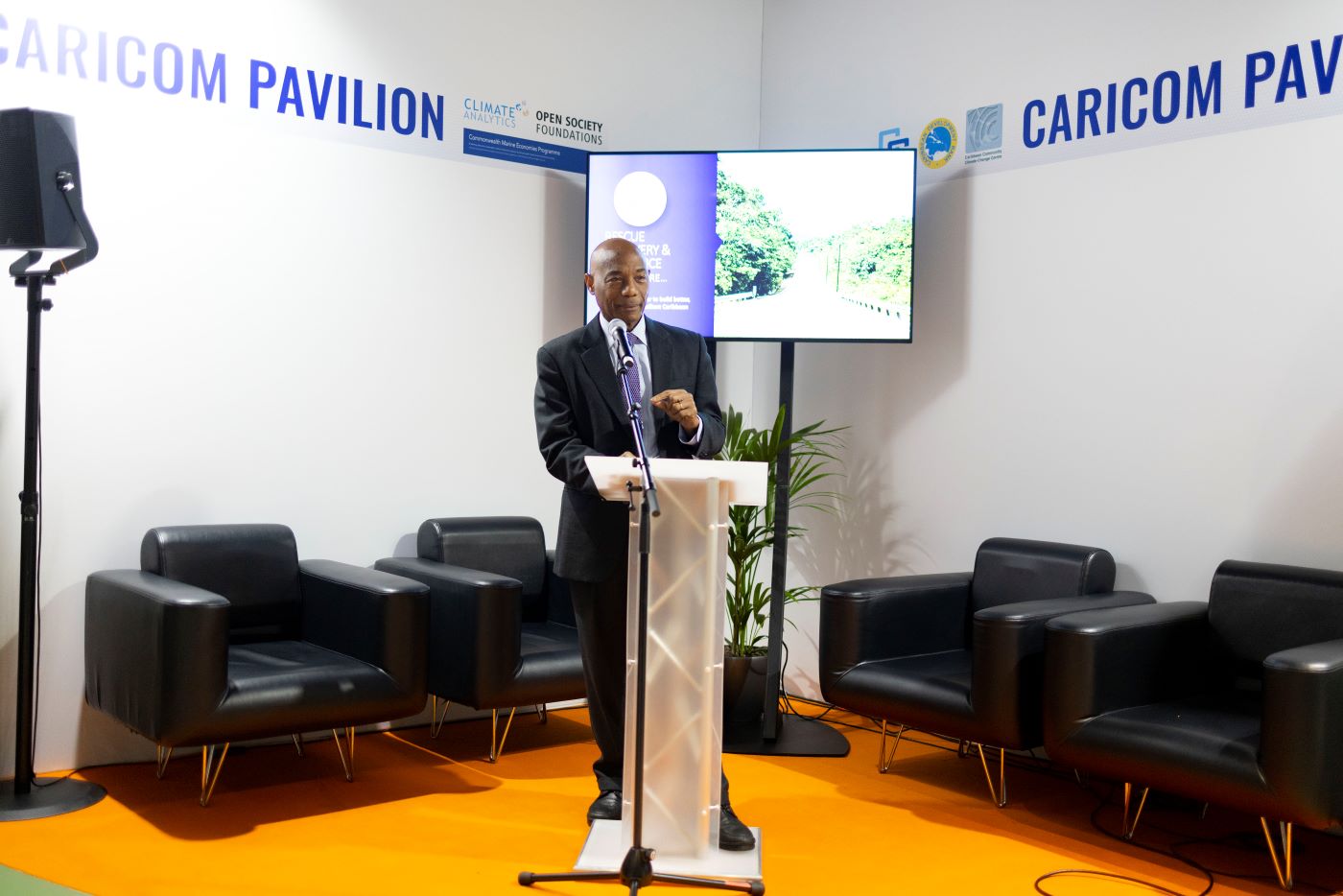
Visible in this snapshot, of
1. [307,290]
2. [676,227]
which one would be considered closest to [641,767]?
[307,290]

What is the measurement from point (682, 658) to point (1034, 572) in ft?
6.56

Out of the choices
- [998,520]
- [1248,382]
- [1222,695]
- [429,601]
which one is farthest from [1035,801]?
[429,601]

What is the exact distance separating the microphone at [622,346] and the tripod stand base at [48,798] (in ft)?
8.06

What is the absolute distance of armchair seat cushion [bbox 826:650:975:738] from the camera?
4.14 metres

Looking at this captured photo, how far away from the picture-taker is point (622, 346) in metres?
2.89

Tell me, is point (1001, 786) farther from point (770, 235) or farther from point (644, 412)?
point (770, 235)

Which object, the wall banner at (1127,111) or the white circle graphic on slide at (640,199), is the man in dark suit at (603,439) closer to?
the white circle graphic on slide at (640,199)

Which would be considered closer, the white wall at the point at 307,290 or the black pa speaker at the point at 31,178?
the black pa speaker at the point at 31,178

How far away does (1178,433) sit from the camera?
4512mm

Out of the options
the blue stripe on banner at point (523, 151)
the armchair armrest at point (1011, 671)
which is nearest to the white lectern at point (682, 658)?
the armchair armrest at point (1011, 671)

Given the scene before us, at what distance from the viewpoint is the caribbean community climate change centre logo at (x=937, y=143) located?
5.30m

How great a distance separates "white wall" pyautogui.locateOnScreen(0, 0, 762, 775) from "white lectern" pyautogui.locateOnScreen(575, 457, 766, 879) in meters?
2.21

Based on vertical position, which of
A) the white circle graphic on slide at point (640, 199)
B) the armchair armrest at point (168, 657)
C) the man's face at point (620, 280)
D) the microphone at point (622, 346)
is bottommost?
the armchair armrest at point (168, 657)

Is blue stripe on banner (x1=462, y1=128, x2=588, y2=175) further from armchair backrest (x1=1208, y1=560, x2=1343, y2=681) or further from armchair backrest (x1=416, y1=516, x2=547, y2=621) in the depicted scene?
armchair backrest (x1=1208, y1=560, x2=1343, y2=681)
